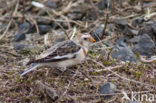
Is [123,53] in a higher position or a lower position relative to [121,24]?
higher

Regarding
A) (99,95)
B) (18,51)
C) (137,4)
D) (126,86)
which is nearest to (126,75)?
(126,86)

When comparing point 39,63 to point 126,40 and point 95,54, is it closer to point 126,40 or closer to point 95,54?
point 95,54

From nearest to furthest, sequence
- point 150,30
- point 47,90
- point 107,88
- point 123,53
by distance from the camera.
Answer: point 47,90, point 107,88, point 123,53, point 150,30

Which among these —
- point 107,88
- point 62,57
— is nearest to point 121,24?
point 62,57

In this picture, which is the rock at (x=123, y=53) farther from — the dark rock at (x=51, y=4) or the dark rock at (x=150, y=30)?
the dark rock at (x=51, y=4)

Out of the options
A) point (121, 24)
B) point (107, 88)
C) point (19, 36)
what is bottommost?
point (19, 36)

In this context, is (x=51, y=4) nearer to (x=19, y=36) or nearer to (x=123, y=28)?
(x=19, y=36)

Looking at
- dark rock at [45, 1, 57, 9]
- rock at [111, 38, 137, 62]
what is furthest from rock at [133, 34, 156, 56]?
dark rock at [45, 1, 57, 9]

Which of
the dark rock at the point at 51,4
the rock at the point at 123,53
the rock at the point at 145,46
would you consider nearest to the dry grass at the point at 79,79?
the rock at the point at 123,53
